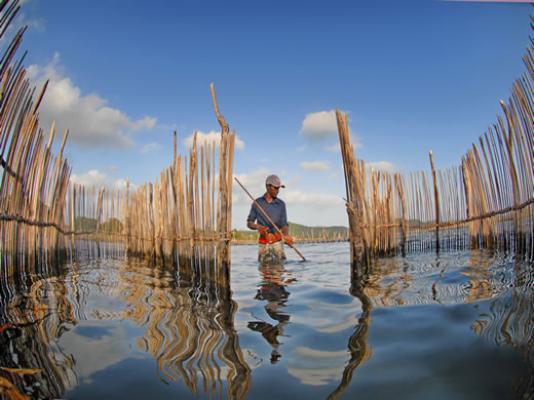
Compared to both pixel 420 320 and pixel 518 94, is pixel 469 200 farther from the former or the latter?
pixel 420 320

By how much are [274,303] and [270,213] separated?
3051mm

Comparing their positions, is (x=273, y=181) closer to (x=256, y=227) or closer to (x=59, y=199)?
(x=256, y=227)

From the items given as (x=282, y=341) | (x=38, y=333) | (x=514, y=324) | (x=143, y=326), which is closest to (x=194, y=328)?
(x=143, y=326)

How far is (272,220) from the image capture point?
6.20 m

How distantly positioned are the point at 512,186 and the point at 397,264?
65.9 inches

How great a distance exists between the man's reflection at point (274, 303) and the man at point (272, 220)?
581 millimetres

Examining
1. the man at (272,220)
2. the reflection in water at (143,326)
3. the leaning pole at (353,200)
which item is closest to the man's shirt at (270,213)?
the man at (272,220)

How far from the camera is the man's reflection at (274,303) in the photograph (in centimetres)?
228

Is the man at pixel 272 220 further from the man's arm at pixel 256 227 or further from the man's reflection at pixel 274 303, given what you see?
the man's reflection at pixel 274 303

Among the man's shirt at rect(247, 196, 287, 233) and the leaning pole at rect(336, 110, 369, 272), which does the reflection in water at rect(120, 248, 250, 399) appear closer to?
the leaning pole at rect(336, 110, 369, 272)

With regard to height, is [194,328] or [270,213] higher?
[270,213]

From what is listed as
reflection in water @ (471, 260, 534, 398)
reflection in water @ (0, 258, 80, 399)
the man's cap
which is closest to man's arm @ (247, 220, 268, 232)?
the man's cap

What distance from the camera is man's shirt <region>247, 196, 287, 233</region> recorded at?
614 cm

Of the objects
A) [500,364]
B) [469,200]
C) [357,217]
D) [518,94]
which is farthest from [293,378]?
[469,200]
